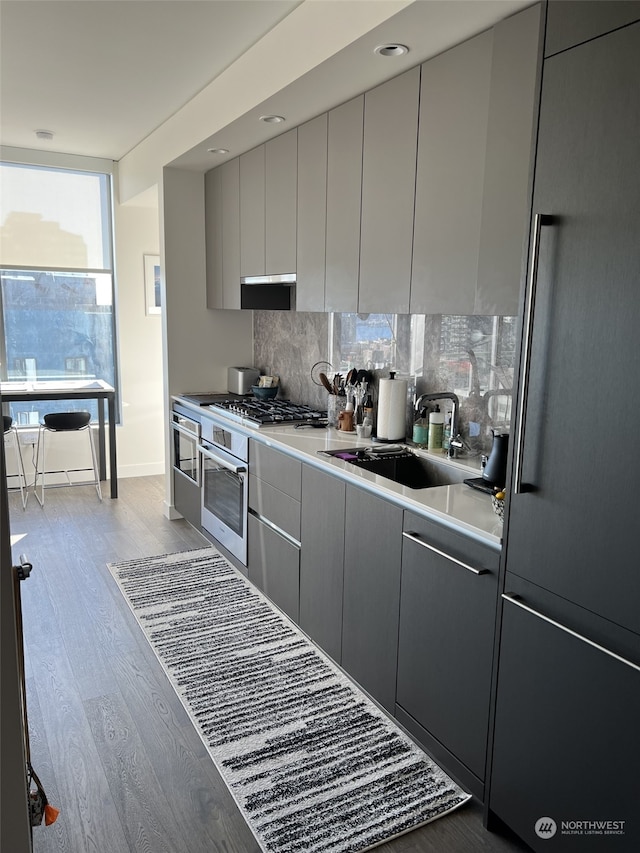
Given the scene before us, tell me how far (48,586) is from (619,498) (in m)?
3.16

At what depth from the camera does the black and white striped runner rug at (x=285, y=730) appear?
199 centimetres

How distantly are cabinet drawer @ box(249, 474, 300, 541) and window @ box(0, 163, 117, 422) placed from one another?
3030 millimetres

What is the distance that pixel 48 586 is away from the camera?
3.63 m

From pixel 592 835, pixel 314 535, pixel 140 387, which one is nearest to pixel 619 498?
pixel 592 835

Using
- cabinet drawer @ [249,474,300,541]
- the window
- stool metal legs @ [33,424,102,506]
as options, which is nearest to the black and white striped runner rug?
cabinet drawer @ [249,474,300,541]

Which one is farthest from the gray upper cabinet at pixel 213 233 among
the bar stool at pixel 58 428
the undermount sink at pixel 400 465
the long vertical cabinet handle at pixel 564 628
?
the long vertical cabinet handle at pixel 564 628

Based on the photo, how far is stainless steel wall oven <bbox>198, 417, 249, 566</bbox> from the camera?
3628 mm

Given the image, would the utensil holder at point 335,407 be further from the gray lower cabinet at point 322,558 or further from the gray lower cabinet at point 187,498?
the gray lower cabinet at point 187,498

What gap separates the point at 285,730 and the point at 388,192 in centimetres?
215

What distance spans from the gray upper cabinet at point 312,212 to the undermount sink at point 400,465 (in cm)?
80

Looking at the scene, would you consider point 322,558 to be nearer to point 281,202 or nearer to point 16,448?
point 281,202

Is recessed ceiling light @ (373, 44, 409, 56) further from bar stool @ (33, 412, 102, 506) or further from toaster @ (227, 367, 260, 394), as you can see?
bar stool @ (33, 412, 102, 506)

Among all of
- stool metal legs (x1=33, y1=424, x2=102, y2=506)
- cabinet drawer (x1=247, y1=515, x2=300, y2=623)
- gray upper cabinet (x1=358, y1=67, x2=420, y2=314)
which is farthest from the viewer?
stool metal legs (x1=33, y1=424, x2=102, y2=506)

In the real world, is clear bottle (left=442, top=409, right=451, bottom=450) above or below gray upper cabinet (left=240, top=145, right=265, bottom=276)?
below
